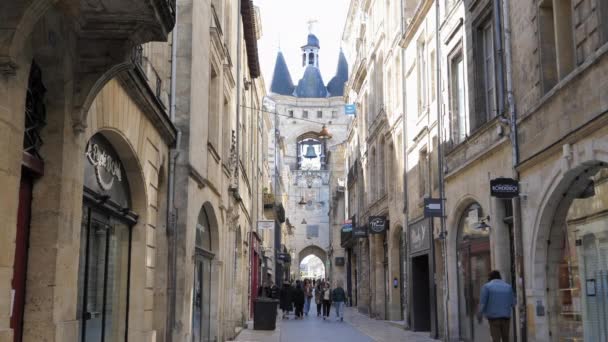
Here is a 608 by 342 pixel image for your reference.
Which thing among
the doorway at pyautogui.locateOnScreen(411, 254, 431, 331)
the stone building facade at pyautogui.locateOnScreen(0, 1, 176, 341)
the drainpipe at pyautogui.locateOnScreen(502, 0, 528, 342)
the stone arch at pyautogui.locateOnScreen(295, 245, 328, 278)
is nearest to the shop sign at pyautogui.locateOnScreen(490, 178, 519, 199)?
the drainpipe at pyautogui.locateOnScreen(502, 0, 528, 342)

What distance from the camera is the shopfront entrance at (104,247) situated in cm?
852

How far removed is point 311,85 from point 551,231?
90.6 meters

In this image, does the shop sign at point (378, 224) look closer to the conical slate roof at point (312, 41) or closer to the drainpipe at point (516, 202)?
the drainpipe at point (516, 202)

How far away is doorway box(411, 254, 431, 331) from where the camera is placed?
22203 mm

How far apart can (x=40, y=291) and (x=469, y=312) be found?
12.1 meters

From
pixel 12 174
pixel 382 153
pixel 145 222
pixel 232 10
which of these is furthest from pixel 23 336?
pixel 382 153

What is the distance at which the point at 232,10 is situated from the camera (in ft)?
68.7

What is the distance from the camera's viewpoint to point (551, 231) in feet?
40.1

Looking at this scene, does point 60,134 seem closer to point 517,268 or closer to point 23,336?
point 23,336

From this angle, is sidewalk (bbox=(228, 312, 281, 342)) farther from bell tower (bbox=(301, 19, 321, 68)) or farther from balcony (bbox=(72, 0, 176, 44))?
bell tower (bbox=(301, 19, 321, 68))

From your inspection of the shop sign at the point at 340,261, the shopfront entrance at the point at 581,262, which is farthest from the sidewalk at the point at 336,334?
the shop sign at the point at 340,261

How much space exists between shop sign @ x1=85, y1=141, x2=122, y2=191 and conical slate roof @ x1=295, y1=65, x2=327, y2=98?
91.5m

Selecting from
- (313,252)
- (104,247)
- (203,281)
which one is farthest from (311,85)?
(104,247)

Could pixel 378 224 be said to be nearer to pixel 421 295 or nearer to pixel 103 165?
pixel 421 295
